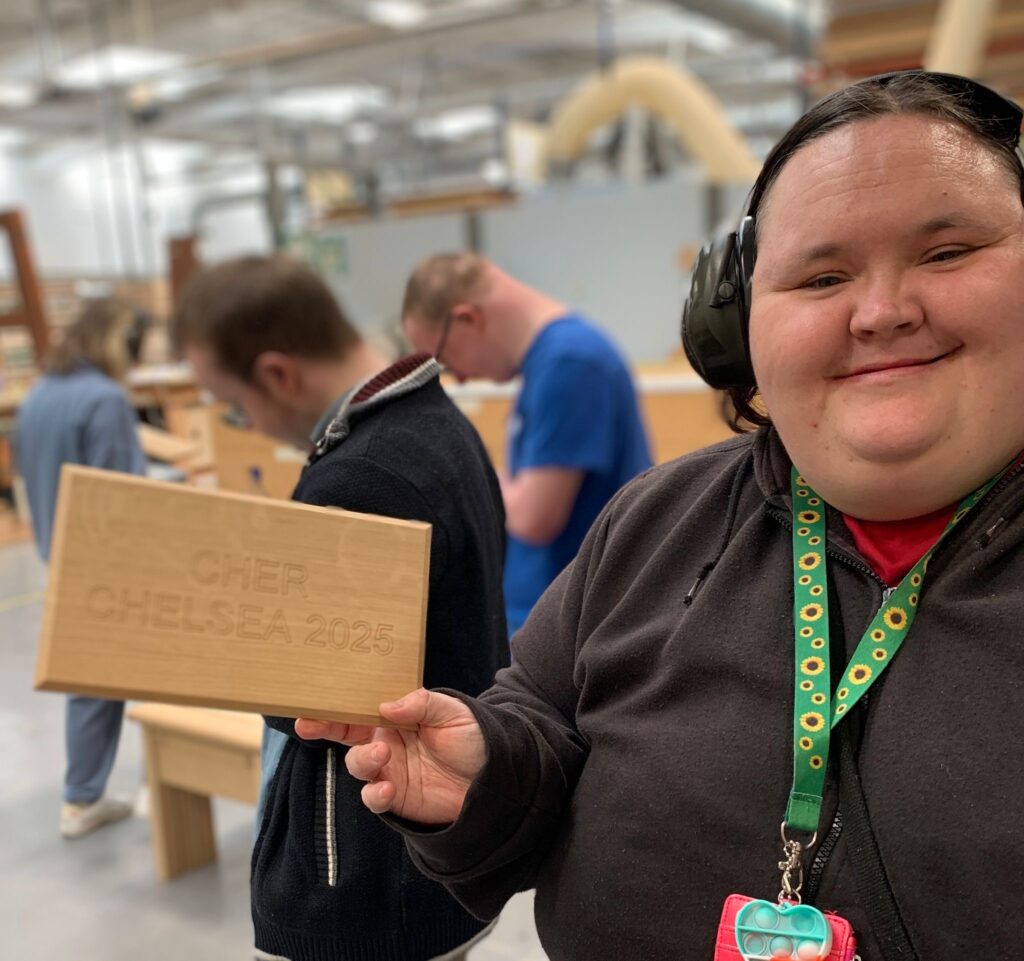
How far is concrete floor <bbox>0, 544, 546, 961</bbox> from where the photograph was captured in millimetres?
2580

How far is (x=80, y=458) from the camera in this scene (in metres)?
3.17

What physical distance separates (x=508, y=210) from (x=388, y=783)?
440 centimetres

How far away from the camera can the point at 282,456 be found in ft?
13.2

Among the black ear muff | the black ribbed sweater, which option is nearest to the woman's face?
the black ear muff

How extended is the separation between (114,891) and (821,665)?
2.73 metres

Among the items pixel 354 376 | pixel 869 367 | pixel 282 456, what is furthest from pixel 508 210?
pixel 869 367

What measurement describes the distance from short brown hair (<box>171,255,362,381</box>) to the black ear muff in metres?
0.72

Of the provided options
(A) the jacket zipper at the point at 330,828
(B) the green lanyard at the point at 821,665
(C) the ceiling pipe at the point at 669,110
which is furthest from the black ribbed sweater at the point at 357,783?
(C) the ceiling pipe at the point at 669,110

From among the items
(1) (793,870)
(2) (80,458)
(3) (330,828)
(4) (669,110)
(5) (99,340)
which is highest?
(4) (669,110)

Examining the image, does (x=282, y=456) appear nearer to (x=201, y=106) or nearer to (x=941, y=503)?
(x=941, y=503)

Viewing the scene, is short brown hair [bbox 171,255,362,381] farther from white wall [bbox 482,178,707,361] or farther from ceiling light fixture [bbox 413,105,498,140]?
ceiling light fixture [bbox 413,105,498,140]

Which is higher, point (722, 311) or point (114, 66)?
point (114, 66)

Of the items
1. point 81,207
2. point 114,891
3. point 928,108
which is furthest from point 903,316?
point 81,207

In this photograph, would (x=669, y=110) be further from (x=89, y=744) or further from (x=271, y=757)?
(x=271, y=757)
